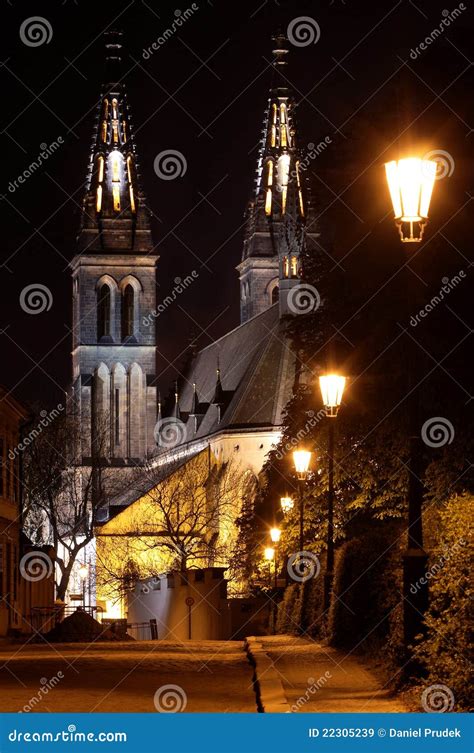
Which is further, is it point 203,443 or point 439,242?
point 203,443

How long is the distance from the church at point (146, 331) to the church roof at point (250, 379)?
130 millimetres

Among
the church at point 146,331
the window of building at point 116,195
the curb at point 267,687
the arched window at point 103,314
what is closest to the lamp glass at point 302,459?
the curb at point 267,687

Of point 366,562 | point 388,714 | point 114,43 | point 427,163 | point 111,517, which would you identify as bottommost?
point 388,714

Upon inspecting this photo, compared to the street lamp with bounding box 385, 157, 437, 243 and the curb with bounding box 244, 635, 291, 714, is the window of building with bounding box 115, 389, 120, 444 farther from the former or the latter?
the street lamp with bounding box 385, 157, 437, 243

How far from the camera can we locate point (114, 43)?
113 meters

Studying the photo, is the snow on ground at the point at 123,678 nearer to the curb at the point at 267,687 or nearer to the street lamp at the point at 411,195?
the curb at the point at 267,687

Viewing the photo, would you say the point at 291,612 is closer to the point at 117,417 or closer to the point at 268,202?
the point at 117,417

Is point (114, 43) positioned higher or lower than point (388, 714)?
higher

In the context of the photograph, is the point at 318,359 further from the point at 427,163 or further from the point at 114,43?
the point at 114,43

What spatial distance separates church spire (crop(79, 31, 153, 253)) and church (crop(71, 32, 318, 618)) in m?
A: 0.07

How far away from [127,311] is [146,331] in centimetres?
194

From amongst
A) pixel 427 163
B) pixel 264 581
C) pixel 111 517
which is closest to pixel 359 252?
pixel 427 163

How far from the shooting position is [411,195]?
14273 mm

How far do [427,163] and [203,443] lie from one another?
3483 inches
